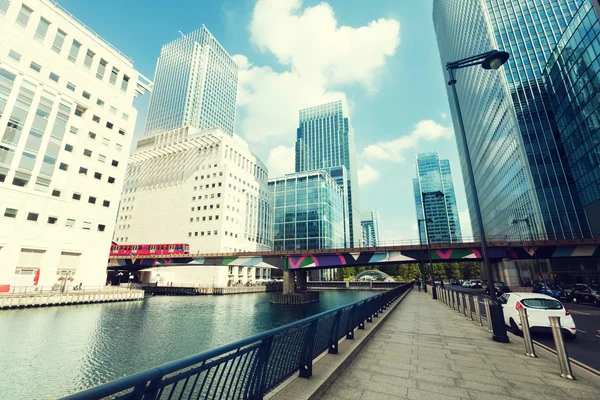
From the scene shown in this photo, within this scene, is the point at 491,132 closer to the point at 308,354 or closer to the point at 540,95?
the point at 540,95

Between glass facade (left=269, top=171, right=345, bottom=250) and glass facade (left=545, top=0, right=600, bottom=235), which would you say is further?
glass facade (left=269, top=171, right=345, bottom=250)

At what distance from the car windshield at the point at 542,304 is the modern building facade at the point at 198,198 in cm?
7239

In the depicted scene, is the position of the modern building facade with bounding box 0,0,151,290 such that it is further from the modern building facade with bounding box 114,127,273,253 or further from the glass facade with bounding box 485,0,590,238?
the glass facade with bounding box 485,0,590,238

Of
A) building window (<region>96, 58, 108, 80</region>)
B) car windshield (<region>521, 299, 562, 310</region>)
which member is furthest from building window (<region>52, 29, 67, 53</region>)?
car windshield (<region>521, 299, 562, 310</region>)

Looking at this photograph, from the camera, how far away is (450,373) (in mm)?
6508

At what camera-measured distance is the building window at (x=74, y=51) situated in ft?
135

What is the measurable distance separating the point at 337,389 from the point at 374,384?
0.89 meters

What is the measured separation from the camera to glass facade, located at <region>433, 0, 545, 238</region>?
58438 mm

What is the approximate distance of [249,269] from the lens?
81.9m

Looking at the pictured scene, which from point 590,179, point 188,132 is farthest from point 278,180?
point 590,179

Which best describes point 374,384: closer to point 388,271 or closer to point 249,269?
point 249,269

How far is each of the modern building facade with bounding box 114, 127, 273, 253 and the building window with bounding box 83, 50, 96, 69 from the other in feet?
139

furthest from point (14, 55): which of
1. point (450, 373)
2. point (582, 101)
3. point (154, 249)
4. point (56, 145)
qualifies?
point (582, 101)

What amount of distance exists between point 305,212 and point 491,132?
6292cm
